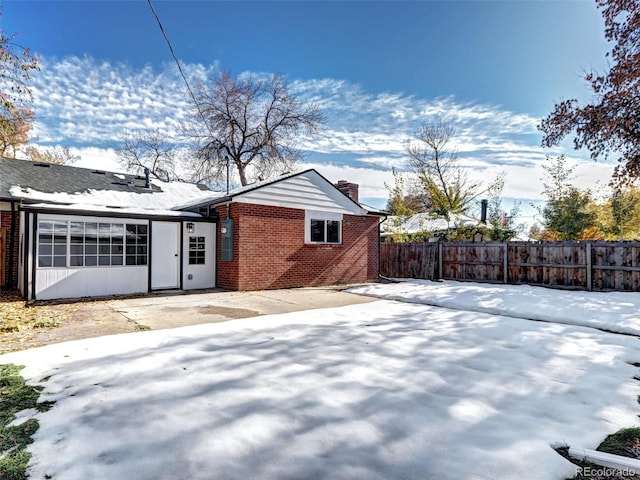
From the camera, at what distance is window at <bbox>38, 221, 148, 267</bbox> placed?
8.66m

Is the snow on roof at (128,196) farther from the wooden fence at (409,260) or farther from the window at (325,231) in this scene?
the wooden fence at (409,260)

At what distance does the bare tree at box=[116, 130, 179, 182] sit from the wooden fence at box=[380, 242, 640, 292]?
21.0 metres

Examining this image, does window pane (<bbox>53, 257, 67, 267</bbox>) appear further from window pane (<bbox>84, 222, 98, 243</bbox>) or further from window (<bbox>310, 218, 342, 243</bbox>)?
A: window (<bbox>310, 218, 342, 243</bbox>)

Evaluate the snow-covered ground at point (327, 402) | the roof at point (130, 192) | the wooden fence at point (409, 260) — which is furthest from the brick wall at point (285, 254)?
the snow-covered ground at point (327, 402)

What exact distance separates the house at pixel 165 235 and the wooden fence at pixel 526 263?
2165mm

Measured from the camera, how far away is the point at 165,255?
10406 millimetres

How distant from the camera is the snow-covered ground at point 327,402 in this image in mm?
2148

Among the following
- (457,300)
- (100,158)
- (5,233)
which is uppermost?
(100,158)

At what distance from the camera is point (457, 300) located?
8.82 m

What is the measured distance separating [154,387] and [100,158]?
29.3 m

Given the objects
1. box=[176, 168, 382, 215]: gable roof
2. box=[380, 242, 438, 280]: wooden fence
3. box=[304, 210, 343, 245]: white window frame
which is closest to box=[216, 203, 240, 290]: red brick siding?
box=[176, 168, 382, 215]: gable roof

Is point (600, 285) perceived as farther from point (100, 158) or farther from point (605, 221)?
point (100, 158)

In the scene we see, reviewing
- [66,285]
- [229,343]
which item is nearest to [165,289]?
[66,285]

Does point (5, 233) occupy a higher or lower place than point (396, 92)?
lower
